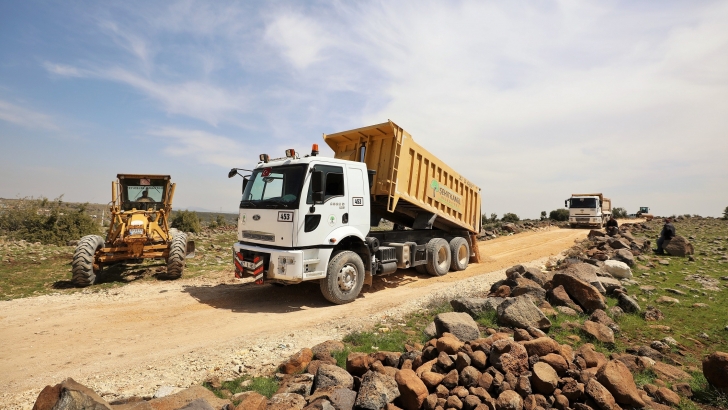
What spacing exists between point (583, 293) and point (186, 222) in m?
23.8

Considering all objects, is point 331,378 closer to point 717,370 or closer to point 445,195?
point 717,370

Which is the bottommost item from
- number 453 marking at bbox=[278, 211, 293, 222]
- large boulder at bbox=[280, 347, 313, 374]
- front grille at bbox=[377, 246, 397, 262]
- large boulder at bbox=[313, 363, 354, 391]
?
large boulder at bbox=[280, 347, 313, 374]

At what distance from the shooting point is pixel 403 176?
30.3 ft

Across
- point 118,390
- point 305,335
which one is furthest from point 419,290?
point 118,390

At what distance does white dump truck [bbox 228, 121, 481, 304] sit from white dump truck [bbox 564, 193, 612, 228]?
20.1 meters

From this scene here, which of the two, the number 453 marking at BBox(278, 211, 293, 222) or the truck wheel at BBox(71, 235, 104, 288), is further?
the truck wheel at BBox(71, 235, 104, 288)

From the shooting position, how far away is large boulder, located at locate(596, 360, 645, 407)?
3.19m

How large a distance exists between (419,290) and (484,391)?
18.5 ft

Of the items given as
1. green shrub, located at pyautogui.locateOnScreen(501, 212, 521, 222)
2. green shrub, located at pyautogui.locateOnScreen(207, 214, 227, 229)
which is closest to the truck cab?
green shrub, located at pyautogui.locateOnScreen(207, 214, 227, 229)

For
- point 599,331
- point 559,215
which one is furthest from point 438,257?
point 559,215

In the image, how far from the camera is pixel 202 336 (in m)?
5.78

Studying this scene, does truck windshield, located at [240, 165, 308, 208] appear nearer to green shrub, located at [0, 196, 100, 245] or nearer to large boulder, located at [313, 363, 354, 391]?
large boulder, located at [313, 363, 354, 391]

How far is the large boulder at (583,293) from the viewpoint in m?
5.98

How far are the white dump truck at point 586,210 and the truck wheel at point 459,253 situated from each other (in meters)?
18.6
